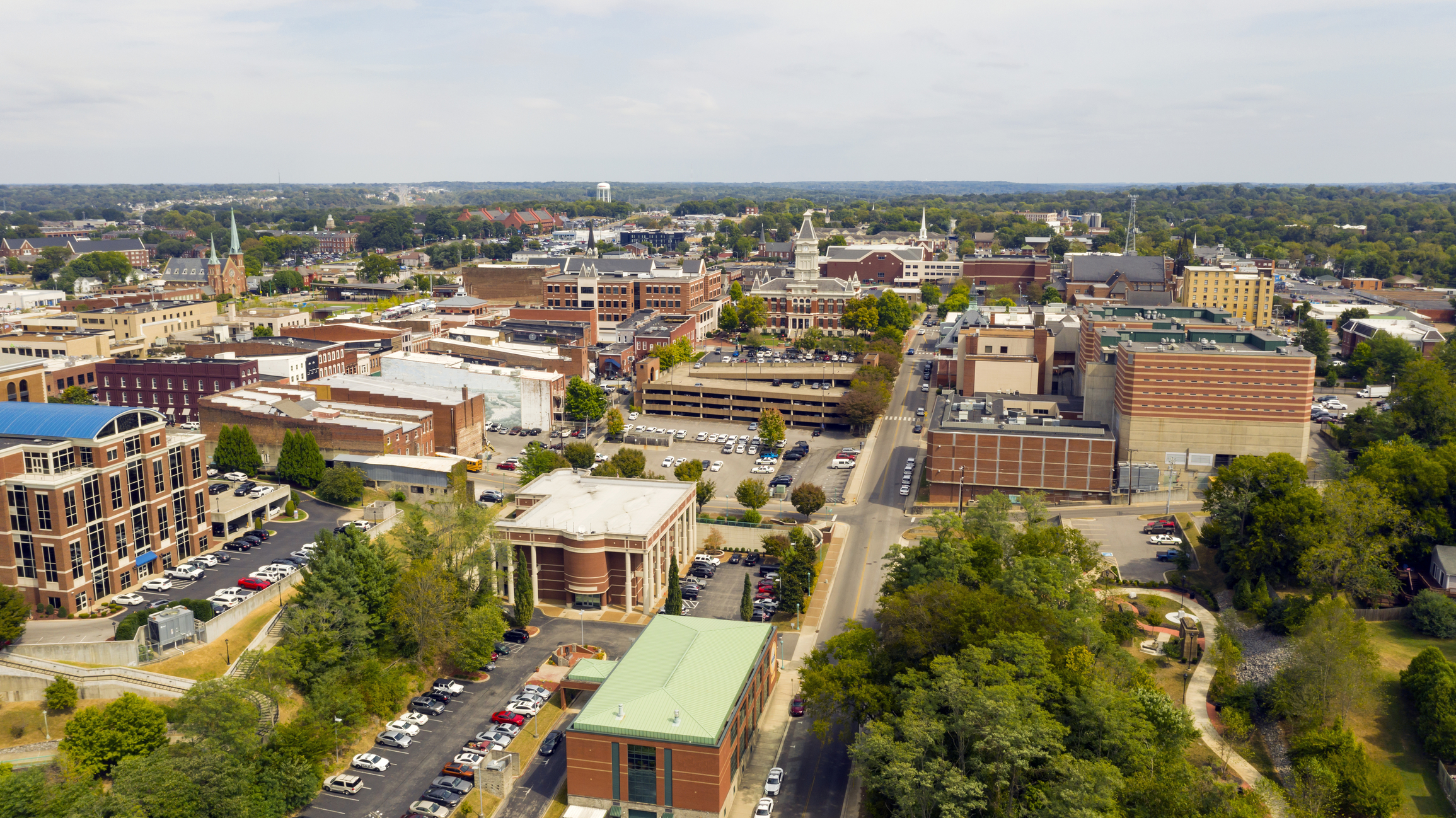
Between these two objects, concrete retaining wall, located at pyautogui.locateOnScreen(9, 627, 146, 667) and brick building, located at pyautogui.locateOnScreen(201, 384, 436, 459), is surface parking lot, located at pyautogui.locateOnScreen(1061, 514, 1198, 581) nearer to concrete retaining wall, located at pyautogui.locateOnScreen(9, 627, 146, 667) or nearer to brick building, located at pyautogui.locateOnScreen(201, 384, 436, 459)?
brick building, located at pyautogui.locateOnScreen(201, 384, 436, 459)

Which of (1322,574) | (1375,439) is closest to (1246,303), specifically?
(1375,439)

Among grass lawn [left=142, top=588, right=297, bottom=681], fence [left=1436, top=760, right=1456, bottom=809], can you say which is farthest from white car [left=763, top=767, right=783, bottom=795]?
fence [left=1436, top=760, right=1456, bottom=809]

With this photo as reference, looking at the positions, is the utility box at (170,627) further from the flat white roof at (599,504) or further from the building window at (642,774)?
the building window at (642,774)

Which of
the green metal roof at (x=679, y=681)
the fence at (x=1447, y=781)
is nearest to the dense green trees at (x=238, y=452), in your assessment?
the green metal roof at (x=679, y=681)

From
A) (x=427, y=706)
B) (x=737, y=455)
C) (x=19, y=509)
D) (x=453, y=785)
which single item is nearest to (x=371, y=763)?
(x=453, y=785)

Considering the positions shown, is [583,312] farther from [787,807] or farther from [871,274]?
[787,807]

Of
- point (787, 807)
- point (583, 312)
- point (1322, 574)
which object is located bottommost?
point (787, 807)

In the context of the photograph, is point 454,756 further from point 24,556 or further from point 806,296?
point 806,296
